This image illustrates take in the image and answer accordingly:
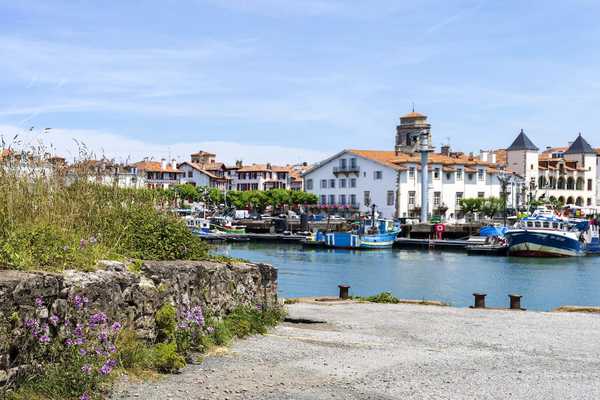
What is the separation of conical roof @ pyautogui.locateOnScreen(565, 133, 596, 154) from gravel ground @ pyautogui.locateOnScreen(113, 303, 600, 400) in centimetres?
12698

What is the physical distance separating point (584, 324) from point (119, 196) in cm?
957

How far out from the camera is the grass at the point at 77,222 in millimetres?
8867

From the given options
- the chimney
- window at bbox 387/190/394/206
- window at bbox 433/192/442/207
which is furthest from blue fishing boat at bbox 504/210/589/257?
the chimney

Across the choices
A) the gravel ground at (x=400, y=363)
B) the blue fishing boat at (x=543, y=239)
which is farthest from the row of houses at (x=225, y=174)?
the gravel ground at (x=400, y=363)

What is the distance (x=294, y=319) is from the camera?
1495 centimetres

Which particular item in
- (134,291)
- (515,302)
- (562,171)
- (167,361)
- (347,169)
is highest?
(562,171)

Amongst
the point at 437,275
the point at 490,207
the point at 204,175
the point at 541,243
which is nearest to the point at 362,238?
the point at 541,243

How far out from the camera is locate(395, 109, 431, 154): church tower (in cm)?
12594

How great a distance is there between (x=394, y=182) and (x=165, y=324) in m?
86.5

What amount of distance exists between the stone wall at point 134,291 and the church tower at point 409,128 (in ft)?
371

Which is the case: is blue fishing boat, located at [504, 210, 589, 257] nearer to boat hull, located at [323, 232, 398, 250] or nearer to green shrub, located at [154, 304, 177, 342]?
boat hull, located at [323, 232, 398, 250]

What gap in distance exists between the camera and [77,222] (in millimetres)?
10844

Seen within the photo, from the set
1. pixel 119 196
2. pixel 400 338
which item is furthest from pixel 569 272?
pixel 119 196

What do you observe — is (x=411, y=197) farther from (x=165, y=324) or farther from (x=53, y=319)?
(x=53, y=319)
